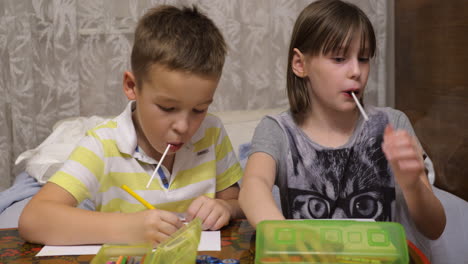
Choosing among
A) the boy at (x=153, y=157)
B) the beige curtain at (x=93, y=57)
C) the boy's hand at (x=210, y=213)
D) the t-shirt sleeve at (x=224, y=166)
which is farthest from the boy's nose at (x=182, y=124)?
the beige curtain at (x=93, y=57)

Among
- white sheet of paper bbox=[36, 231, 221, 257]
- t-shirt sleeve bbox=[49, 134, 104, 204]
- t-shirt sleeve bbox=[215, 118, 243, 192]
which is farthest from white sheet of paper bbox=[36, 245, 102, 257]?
t-shirt sleeve bbox=[215, 118, 243, 192]

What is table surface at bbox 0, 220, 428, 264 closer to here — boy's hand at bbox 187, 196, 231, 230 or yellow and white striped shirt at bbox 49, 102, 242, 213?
boy's hand at bbox 187, 196, 231, 230

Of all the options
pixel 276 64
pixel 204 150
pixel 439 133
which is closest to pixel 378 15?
pixel 276 64

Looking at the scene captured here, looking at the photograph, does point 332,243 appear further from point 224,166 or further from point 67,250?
point 224,166

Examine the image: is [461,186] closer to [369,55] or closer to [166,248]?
[369,55]

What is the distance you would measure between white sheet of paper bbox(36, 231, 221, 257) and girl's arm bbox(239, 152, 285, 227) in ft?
0.31

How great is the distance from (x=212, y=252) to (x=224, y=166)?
0.45 m

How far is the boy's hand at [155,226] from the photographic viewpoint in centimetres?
80

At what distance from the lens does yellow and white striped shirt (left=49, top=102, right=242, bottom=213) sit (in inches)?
38.9

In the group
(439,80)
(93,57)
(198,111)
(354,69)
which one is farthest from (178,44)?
(93,57)

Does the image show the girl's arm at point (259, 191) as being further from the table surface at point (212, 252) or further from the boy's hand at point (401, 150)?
the boy's hand at point (401, 150)

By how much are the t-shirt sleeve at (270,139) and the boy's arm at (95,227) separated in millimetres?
329

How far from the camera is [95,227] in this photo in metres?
0.85

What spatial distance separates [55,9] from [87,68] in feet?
0.90
